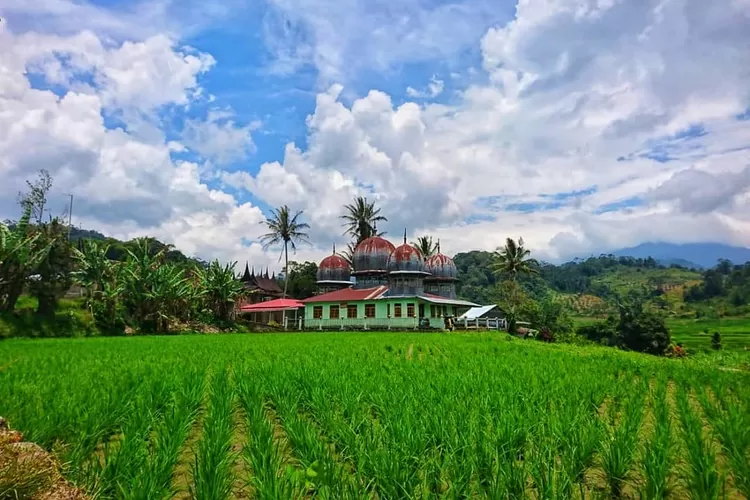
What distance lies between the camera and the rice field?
3.94 m

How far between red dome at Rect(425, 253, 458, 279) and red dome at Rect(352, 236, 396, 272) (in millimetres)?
3439

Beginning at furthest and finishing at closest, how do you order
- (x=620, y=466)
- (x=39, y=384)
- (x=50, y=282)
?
(x=50, y=282) < (x=39, y=384) < (x=620, y=466)

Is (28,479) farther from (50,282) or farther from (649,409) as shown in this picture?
(50,282)

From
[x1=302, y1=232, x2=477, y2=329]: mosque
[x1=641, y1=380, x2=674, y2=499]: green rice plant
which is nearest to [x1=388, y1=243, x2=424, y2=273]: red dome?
[x1=302, y1=232, x2=477, y2=329]: mosque

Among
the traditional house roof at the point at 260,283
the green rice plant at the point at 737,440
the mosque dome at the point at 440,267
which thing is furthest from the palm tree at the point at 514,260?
the green rice plant at the point at 737,440

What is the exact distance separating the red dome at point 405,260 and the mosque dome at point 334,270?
760 centimetres

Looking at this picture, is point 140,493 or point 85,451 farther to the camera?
point 85,451

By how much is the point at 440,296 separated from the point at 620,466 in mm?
39010

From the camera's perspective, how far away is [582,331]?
3812 cm

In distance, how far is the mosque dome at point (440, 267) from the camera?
43.1 meters

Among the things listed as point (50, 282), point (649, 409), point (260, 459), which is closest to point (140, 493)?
point (260, 459)

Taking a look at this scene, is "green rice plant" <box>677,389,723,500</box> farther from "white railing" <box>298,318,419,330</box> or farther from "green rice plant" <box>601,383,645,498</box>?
"white railing" <box>298,318,419,330</box>

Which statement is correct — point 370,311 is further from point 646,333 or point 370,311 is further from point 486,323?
point 646,333

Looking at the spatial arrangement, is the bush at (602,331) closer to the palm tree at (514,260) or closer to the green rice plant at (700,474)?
the palm tree at (514,260)
